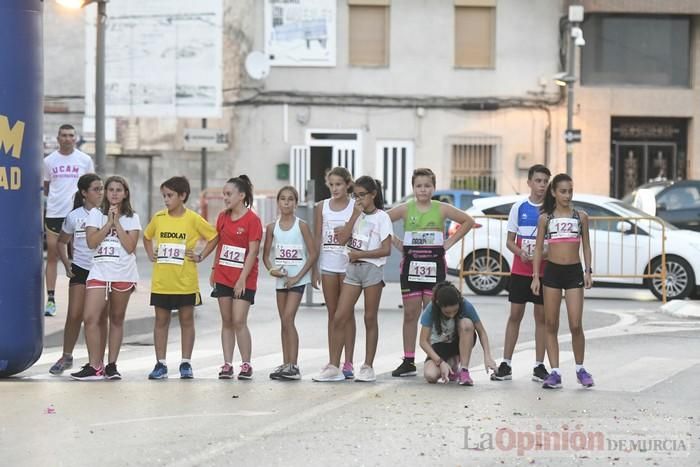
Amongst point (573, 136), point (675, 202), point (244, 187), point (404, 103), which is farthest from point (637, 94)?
point (244, 187)

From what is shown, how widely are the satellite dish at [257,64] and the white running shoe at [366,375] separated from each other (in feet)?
75.9

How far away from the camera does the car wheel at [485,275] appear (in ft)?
67.5

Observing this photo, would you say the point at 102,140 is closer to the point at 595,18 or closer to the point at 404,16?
the point at 404,16

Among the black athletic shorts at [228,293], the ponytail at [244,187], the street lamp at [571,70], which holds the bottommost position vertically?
the black athletic shorts at [228,293]

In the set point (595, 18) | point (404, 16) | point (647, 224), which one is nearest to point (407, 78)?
point (404, 16)

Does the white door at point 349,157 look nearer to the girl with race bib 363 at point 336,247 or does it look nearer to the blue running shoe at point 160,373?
the girl with race bib 363 at point 336,247

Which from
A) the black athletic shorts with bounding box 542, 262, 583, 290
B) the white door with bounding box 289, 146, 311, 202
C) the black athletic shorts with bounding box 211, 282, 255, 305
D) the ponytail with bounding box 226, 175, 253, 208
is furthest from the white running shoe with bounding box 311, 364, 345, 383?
the white door with bounding box 289, 146, 311, 202

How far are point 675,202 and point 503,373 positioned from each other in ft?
45.8

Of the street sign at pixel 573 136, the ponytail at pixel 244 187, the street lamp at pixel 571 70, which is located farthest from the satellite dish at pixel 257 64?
the ponytail at pixel 244 187

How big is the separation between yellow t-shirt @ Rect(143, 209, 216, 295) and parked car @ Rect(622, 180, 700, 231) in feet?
46.2

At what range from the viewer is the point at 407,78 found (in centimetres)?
3434

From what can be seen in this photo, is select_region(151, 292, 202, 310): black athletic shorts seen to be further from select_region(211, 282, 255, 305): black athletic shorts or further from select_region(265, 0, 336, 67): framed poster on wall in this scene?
select_region(265, 0, 336, 67): framed poster on wall

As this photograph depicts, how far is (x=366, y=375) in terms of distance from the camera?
1113 centimetres

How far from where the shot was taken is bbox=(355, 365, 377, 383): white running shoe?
11102 mm
